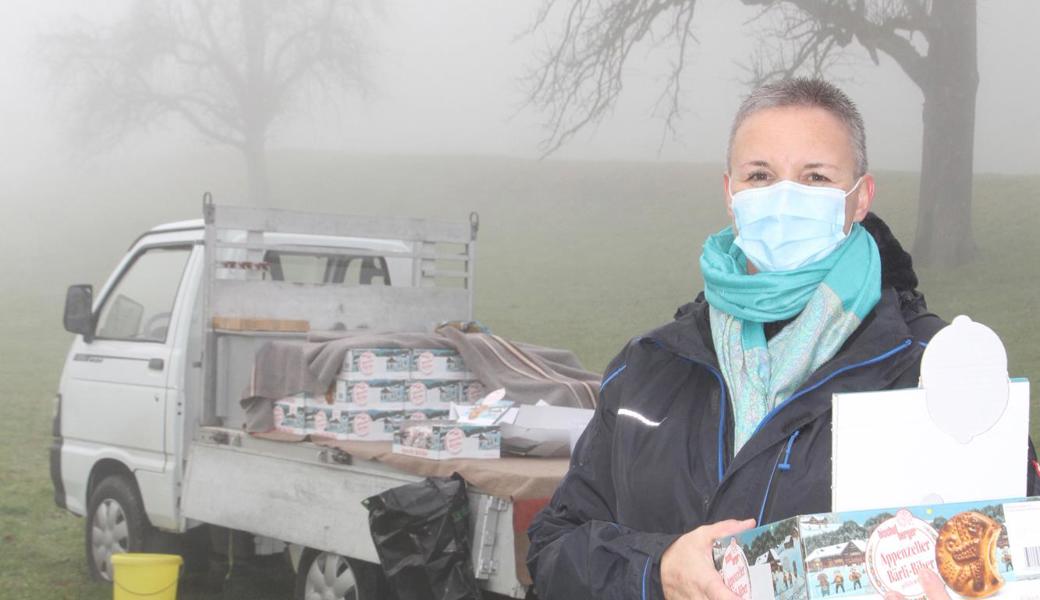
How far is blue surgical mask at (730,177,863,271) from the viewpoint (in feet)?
6.57

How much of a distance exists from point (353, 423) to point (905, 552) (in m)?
4.30

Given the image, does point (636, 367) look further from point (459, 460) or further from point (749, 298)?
point (459, 460)

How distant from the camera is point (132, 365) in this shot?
7.01m

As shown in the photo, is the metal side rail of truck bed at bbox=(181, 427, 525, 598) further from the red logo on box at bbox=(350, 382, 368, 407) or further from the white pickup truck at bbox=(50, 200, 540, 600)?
the red logo on box at bbox=(350, 382, 368, 407)

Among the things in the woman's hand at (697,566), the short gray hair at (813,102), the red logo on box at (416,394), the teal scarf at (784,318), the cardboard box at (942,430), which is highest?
the short gray hair at (813,102)

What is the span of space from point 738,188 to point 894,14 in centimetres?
1895

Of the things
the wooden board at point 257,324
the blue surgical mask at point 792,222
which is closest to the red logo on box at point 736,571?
the blue surgical mask at point 792,222

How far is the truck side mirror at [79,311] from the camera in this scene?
7.29m

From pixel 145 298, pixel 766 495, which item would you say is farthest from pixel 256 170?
pixel 766 495

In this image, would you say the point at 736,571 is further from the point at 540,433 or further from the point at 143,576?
the point at 143,576

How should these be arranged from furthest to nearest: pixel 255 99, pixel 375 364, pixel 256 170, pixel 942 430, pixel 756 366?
pixel 256 170, pixel 255 99, pixel 375 364, pixel 756 366, pixel 942 430

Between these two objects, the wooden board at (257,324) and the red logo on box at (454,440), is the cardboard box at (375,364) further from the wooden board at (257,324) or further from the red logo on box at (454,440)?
the red logo on box at (454,440)

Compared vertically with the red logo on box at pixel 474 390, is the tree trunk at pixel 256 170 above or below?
above

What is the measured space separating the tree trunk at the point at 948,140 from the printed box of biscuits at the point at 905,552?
1768 cm
